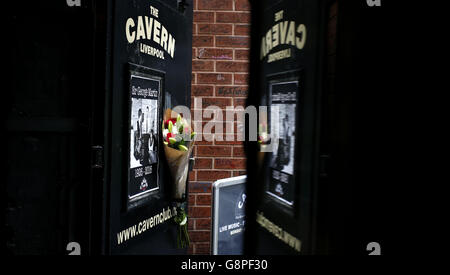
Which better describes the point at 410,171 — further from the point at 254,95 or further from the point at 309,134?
the point at 254,95

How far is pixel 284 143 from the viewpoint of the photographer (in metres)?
1.62

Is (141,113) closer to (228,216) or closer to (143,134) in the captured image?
(143,134)

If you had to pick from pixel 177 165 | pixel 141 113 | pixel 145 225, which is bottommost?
pixel 145 225

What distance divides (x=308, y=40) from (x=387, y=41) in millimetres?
258

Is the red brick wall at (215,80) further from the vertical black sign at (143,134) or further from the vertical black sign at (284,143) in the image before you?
the vertical black sign at (284,143)

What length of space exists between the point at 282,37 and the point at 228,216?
927mm

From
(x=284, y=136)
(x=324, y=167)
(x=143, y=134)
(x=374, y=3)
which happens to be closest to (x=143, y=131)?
(x=143, y=134)

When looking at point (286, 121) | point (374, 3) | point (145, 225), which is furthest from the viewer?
point (145, 225)

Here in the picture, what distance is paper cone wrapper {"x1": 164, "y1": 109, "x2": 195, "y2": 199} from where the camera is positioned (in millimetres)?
2342

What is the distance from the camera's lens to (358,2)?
139 cm

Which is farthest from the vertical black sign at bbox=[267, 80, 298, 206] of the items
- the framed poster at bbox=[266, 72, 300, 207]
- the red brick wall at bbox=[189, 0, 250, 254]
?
the red brick wall at bbox=[189, 0, 250, 254]

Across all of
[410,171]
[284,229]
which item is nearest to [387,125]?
[410,171]

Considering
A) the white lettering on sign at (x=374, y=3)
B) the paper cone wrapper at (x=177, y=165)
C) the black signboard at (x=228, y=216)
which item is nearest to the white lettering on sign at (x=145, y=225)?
the paper cone wrapper at (x=177, y=165)

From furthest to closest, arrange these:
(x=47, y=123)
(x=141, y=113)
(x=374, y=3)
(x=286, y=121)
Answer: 1. (x=141, y=113)
2. (x=47, y=123)
3. (x=286, y=121)
4. (x=374, y=3)
